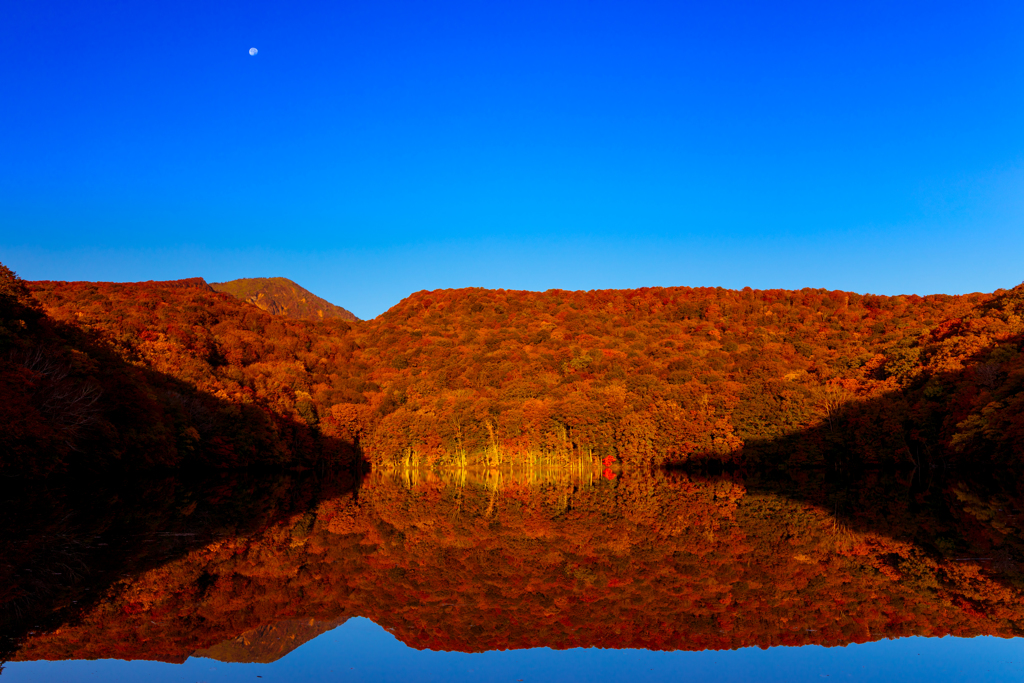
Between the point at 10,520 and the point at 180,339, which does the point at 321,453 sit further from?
the point at 10,520

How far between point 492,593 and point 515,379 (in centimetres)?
5244

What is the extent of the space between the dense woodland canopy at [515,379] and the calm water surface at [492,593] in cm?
2158

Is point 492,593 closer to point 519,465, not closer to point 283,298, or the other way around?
point 519,465

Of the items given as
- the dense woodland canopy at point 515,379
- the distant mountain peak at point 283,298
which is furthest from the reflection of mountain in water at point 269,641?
the distant mountain peak at point 283,298

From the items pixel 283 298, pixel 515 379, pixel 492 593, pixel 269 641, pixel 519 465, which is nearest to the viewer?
pixel 269 641

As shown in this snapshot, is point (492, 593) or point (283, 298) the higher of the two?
point (283, 298)

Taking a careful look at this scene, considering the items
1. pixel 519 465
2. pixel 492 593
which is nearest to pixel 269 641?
pixel 492 593

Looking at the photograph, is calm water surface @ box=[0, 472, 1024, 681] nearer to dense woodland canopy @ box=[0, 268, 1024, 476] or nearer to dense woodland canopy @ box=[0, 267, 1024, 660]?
dense woodland canopy @ box=[0, 267, 1024, 660]

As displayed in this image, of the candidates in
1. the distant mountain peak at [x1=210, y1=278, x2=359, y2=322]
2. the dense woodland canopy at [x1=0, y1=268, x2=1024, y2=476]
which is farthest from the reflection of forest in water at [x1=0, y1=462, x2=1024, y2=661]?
the distant mountain peak at [x1=210, y1=278, x2=359, y2=322]

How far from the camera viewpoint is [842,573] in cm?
1073

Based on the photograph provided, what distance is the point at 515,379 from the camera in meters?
62.2

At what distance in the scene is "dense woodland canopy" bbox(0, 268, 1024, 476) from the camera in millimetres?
38188

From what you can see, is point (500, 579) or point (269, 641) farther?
point (500, 579)

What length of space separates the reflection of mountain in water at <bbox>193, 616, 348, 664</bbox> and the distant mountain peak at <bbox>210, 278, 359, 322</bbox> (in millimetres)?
118153
